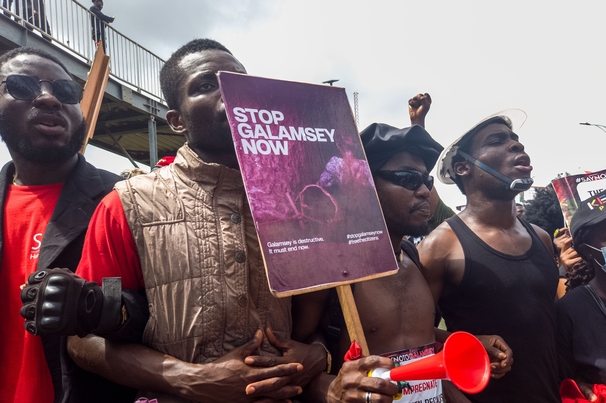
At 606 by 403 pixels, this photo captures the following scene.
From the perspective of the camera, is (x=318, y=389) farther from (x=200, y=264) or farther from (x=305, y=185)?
(x=305, y=185)

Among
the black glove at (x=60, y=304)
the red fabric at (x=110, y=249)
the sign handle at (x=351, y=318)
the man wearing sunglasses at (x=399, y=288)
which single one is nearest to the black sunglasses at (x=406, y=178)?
the man wearing sunglasses at (x=399, y=288)

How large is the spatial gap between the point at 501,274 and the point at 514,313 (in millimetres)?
229

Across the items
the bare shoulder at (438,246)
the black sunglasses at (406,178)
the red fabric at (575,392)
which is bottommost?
the red fabric at (575,392)

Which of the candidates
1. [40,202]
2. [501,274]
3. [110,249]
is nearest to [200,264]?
[110,249]

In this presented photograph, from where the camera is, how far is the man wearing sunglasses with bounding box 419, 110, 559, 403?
260 cm

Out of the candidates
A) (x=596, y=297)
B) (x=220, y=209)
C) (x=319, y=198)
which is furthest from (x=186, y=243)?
(x=596, y=297)

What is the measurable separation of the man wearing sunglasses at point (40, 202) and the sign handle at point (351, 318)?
98cm

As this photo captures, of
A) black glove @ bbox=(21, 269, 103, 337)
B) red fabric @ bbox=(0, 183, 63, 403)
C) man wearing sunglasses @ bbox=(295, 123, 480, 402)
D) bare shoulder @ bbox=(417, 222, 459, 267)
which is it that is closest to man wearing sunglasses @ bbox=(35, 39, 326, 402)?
black glove @ bbox=(21, 269, 103, 337)

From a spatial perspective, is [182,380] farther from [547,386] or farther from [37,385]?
[547,386]

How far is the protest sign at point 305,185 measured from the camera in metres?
1.52

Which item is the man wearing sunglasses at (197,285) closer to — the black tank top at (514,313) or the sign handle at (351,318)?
the sign handle at (351,318)

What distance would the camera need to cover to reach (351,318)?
1.61 metres

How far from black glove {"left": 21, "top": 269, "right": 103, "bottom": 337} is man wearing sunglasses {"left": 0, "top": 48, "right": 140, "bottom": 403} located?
39 centimetres

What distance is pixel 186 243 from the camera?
1.60m
